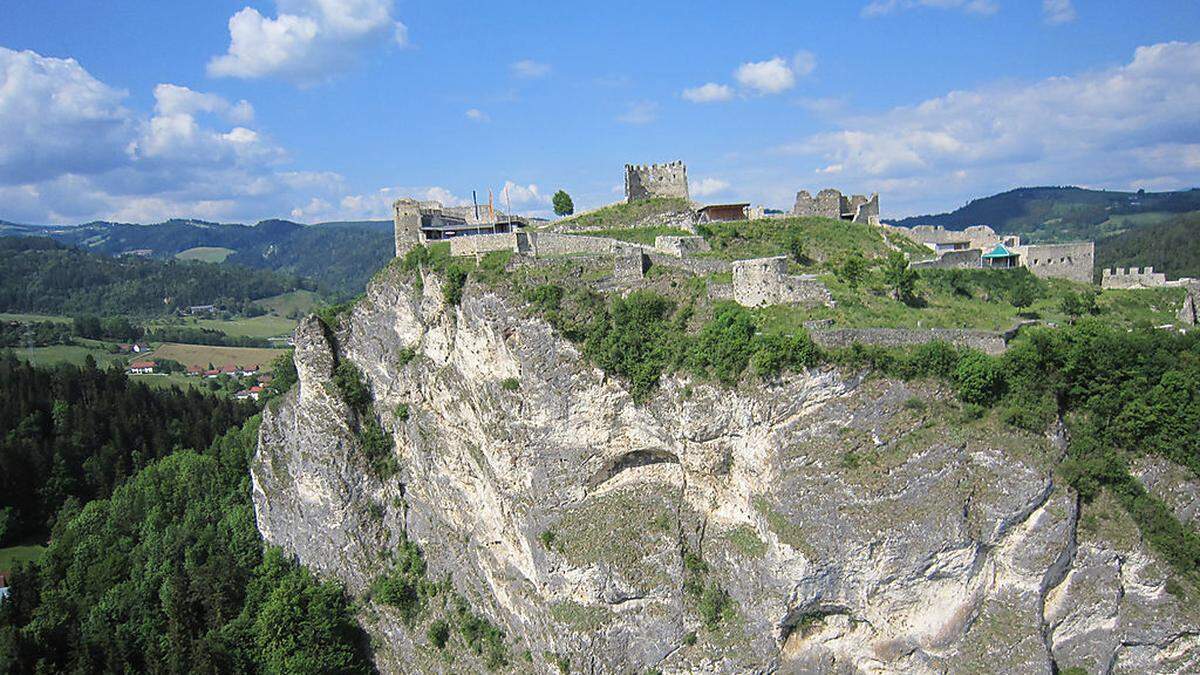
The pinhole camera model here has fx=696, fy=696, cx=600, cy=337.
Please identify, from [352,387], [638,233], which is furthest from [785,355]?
[352,387]

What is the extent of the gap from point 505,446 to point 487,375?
394 centimetres

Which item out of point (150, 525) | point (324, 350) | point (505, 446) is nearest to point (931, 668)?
point (505, 446)

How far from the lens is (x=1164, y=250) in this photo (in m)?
97.4

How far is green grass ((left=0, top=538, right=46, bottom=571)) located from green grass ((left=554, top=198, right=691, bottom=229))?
48.7 metres

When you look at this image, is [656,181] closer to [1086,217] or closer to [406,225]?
[406,225]

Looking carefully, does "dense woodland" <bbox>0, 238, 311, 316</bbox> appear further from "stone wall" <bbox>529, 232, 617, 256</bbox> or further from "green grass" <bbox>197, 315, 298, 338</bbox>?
"stone wall" <bbox>529, 232, 617, 256</bbox>

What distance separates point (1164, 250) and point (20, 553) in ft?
444

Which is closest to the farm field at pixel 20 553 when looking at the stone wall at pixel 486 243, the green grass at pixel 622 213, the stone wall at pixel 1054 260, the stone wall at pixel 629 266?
the stone wall at pixel 486 243

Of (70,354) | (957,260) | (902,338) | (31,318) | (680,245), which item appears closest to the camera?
(902,338)

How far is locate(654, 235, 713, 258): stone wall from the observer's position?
37906 millimetres

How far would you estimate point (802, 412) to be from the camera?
2688 centimetres

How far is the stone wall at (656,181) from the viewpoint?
49656mm

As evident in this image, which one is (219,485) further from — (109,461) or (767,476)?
(767,476)

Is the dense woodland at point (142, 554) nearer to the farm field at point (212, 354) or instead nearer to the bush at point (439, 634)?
the bush at point (439, 634)
